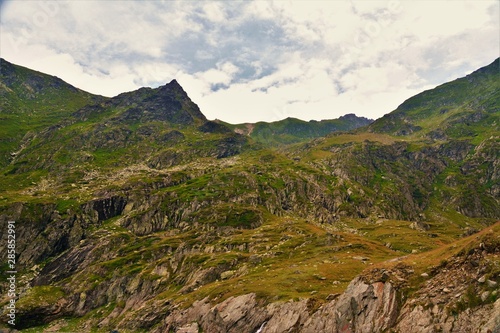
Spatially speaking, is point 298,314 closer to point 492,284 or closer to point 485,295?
point 485,295

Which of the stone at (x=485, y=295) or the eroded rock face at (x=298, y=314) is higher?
the stone at (x=485, y=295)

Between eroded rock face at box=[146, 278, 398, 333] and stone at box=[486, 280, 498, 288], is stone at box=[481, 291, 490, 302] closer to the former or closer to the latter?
stone at box=[486, 280, 498, 288]

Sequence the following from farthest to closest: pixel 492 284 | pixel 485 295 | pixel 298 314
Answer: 1. pixel 298 314
2. pixel 492 284
3. pixel 485 295

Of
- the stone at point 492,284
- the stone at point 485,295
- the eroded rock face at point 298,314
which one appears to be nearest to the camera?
the stone at point 485,295

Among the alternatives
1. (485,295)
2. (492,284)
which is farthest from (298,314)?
(492,284)

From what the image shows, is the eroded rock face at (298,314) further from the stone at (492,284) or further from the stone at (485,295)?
the stone at (492,284)

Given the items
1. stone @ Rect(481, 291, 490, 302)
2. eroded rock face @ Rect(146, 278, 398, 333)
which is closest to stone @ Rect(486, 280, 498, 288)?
stone @ Rect(481, 291, 490, 302)

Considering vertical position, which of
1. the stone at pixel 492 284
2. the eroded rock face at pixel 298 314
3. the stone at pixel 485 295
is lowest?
the eroded rock face at pixel 298 314

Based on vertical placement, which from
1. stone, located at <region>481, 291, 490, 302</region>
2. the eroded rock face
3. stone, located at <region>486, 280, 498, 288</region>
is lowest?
the eroded rock face

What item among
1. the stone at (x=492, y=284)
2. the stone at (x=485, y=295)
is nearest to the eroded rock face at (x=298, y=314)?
the stone at (x=485, y=295)

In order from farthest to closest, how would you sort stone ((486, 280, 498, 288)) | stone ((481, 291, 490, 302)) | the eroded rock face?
the eroded rock face < stone ((486, 280, 498, 288)) < stone ((481, 291, 490, 302))

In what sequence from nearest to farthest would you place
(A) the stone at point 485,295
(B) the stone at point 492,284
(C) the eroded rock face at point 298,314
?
(A) the stone at point 485,295 < (B) the stone at point 492,284 < (C) the eroded rock face at point 298,314

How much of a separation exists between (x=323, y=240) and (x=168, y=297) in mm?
66943

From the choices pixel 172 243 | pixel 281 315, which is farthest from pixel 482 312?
pixel 172 243
